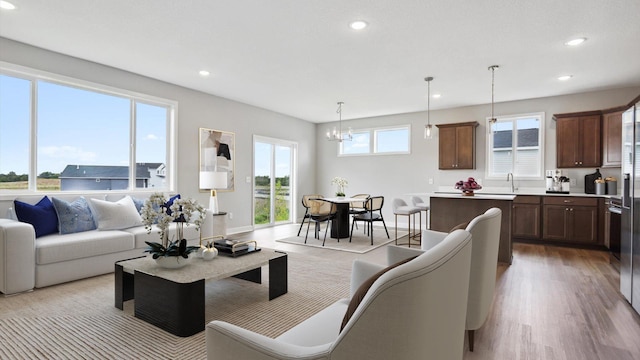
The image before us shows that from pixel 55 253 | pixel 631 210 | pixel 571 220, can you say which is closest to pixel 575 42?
pixel 631 210

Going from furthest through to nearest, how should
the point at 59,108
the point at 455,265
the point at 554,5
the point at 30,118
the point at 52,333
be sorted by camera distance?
1. the point at 59,108
2. the point at 30,118
3. the point at 554,5
4. the point at 52,333
5. the point at 455,265

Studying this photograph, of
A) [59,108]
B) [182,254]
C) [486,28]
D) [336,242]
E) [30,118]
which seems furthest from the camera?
[336,242]

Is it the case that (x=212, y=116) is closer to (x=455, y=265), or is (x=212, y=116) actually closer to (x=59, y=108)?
(x=59, y=108)

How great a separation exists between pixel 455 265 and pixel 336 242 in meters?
4.58

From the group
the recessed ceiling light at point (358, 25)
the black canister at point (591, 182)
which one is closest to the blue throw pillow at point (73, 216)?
the recessed ceiling light at point (358, 25)

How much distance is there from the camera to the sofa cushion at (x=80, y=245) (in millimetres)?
3189

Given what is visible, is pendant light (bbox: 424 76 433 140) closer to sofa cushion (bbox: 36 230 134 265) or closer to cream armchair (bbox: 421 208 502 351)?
cream armchair (bbox: 421 208 502 351)

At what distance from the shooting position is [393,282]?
82cm

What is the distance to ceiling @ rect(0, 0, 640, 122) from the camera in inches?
116

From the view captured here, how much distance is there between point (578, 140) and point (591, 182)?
75 centimetres

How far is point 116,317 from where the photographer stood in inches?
102

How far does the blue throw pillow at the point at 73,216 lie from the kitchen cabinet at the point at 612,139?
7587mm

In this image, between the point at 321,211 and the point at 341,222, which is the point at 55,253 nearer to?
the point at 321,211

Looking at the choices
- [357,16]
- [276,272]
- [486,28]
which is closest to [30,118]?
[276,272]
